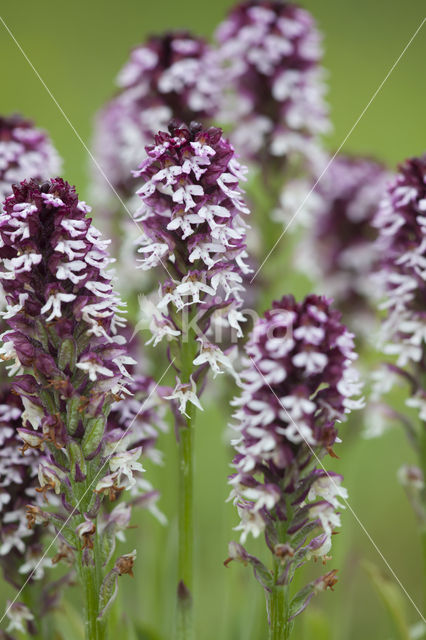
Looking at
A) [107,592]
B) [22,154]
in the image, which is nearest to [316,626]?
[107,592]

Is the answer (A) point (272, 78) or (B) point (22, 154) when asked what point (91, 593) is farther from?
(A) point (272, 78)

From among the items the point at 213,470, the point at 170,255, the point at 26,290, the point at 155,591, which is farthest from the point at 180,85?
the point at 213,470

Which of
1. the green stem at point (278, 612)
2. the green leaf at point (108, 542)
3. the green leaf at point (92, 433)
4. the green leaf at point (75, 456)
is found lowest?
the green leaf at point (108, 542)

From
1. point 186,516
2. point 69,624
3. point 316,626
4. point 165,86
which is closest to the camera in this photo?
point 186,516

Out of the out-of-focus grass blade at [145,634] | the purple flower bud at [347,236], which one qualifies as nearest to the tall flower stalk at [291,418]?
the out-of-focus grass blade at [145,634]

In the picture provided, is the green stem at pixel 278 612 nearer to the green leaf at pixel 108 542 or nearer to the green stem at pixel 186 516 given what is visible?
the green stem at pixel 186 516

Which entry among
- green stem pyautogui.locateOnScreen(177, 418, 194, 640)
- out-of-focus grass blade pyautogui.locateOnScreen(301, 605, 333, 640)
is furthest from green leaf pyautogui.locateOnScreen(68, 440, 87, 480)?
out-of-focus grass blade pyautogui.locateOnScreen(301, 605, 333, 640)

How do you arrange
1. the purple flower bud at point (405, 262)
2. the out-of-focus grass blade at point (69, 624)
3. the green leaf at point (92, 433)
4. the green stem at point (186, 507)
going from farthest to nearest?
the out-of-focus grass blade at point (69, 624)
the purple flower bud at point (405, 262)
the green stem at point (186, 507)
the green leaf at point (92, 433)

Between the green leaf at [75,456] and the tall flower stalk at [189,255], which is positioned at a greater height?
the tall flower stalk at [189,255]
